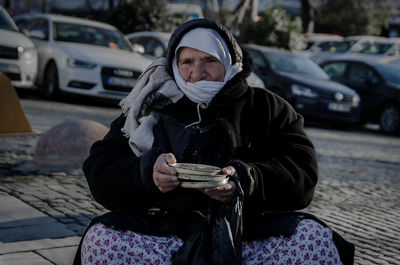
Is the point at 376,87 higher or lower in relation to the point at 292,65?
lower

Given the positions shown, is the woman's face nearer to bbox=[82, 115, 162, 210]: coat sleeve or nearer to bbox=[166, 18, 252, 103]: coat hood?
bbox=[166, 18, 252, 103]: coat hood

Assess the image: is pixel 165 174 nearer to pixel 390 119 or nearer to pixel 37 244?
pixel 37 244

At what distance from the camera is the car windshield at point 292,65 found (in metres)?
15.0

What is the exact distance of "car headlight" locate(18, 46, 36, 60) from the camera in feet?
40.3

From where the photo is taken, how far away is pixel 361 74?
1611cm

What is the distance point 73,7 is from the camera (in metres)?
49.4

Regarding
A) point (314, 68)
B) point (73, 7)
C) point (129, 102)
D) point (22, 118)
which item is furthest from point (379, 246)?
point (73, 7)

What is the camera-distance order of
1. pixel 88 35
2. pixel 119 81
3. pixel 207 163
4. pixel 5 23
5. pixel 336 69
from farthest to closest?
pixel 336 69 < pixel 88 35 < pixel 5 23 < pixel 119 81 < pixel 207 163

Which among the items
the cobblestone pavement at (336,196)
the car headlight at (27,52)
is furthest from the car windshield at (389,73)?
the car headlight at (27,52)

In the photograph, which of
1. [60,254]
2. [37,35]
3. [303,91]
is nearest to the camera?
[60,254]

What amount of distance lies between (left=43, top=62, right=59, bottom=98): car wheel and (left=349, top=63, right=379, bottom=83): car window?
727cm

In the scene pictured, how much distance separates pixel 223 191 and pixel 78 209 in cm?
257

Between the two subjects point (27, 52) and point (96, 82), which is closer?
point (27, 52)

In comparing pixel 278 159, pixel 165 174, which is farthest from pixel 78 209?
pixel 165 174
